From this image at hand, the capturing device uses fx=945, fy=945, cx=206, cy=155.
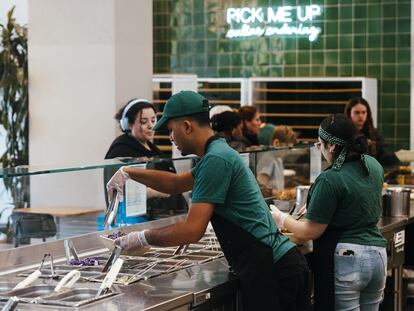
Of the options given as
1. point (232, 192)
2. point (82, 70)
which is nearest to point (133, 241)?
point (232, 192)

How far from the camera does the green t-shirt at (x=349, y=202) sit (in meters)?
4.19

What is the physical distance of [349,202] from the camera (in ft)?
13.8

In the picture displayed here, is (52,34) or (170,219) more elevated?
(52,34)

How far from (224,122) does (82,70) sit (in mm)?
1362

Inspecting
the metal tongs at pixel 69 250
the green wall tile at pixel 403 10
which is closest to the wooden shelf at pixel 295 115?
the green wall tile at pixel 403 10

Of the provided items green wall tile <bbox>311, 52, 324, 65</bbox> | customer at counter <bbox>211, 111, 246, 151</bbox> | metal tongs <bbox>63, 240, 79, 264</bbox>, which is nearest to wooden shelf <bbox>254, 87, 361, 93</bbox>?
green wall tile <bbox>311, 52, 324, 65</bbox>

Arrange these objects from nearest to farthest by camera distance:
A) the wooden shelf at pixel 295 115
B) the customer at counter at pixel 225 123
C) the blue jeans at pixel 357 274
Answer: the blue jeans at pixel 357 274 < the customer at counter at pixel 225 123 < the wooden shelf at pixel 295 115

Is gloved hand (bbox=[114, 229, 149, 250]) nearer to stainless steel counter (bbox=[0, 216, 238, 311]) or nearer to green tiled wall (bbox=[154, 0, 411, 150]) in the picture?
stainless steel counter (bbox=[0, 216, 238, 311])

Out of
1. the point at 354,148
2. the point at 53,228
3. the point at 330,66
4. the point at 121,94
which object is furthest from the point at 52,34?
the point at 330,66

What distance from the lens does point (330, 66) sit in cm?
1321

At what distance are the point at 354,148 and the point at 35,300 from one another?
5.68 ft

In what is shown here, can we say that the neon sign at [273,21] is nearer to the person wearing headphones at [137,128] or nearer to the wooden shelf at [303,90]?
the wooden shelf at [303,90]

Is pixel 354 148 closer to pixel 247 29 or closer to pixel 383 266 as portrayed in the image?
pixel 383 266

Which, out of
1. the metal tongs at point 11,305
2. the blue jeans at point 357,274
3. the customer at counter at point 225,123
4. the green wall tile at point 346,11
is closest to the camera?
the metal tongs at point 11,305
